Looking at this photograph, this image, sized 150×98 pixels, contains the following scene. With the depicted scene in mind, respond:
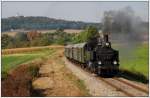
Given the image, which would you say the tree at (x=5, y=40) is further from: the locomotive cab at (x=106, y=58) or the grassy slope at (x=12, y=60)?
the locomotive cab at (x=106, y=58)

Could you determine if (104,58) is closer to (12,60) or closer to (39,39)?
(12,60)

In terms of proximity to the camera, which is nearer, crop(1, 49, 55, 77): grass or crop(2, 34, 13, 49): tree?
crop(1, 49, 55, 77): grass

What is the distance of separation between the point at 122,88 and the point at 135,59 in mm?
20261

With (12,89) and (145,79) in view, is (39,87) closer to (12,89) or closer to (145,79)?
(12,89)

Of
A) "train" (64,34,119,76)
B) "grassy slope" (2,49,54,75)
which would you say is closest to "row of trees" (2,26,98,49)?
"grassy slope" (2,49,54,75)

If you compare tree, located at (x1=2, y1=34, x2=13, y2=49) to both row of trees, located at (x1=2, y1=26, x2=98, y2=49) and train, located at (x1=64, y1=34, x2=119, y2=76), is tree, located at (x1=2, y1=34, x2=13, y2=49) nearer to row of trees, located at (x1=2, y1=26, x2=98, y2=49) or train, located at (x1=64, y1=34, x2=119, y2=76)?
row of trees, located at (x1=2, y1=26, x2=98, y2=49)

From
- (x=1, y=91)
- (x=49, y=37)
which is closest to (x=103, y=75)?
(x=1, y=91)

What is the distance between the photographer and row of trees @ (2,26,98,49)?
65.9 metres

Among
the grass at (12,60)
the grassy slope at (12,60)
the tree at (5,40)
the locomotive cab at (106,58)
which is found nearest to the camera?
the locomotive cab at (106,58)

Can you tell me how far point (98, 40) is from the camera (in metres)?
29.8

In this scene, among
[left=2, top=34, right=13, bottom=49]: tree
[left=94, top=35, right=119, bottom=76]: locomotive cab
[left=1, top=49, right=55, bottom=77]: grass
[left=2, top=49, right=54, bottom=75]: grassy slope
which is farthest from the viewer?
[left=2, top=34, right=13, bottom=49]: tree

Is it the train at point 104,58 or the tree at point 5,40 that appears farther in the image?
the tree at point 5,40

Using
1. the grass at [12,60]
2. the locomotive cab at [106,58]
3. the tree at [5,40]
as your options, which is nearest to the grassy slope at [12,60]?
the grass at [12,60]

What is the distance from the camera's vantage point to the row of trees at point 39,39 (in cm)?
6588
